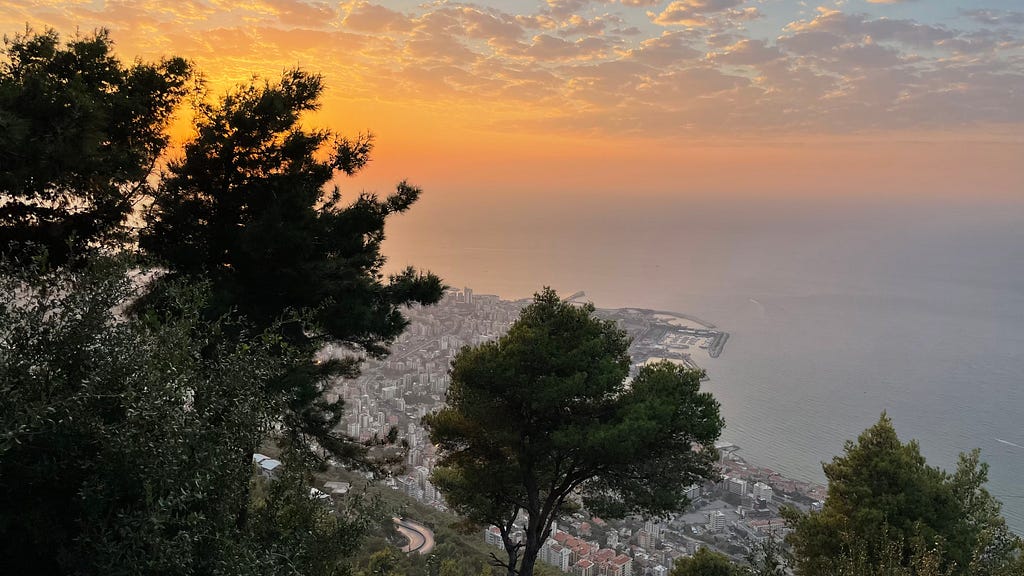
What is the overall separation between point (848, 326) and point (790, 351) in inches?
353

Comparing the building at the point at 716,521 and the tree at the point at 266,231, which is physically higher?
the tree at the point at 266,231

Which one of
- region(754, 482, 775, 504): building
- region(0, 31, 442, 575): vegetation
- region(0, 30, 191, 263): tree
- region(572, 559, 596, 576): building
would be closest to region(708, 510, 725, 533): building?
region(754, 482, 775, 504): building

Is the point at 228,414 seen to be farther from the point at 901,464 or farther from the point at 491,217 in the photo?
the point at 491,217

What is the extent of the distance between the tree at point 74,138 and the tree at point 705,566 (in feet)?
23.6

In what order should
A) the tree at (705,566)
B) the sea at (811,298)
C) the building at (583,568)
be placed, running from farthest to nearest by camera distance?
1. the sea at (811,298)
2. the building at (583,568)
3. the tree at (705,566)

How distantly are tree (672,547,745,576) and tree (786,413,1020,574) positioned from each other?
828 mm

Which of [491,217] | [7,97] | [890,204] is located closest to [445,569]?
[7,97]

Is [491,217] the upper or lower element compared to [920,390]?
upper

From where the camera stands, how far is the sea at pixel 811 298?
18.7 metres

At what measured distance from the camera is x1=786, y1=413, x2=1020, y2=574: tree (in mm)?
5684

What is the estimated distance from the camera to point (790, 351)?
28.7m

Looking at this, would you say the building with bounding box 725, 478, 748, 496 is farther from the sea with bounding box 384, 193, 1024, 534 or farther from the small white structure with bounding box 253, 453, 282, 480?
the small white structure with bounding box 253, 453, 282, 480

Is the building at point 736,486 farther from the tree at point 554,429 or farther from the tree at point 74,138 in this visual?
the tree at point 74,138

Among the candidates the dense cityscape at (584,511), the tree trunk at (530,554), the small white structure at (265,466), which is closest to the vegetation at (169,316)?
the small white structure at (265,466)
